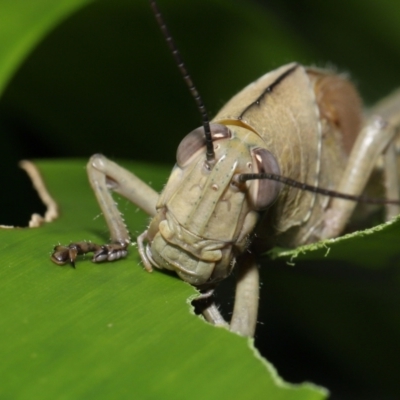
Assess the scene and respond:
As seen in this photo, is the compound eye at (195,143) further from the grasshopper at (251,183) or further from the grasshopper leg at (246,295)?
the grasshopper leg at (246,295)

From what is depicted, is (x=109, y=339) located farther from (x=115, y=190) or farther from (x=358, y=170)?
Result: (x=358, y=170)

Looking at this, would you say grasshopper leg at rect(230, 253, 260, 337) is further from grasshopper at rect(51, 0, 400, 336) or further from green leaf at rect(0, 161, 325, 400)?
green leaf at rect(0, 161, 325, 400)

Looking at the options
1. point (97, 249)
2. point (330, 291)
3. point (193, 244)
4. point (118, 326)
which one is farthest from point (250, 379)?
point (330, 291)

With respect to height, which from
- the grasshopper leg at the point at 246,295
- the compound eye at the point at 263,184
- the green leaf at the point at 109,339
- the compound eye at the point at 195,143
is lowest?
the grasshopper leg at the point at 246,295

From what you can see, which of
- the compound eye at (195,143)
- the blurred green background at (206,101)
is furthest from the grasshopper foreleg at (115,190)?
the blurred green background at (206,101)

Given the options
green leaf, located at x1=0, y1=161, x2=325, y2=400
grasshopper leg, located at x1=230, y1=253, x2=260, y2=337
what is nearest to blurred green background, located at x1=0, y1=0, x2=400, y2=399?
grasshopper leg, located at x1=230, y1=253, x2=260, y2=337

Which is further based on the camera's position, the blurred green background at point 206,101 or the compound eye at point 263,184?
the blurred green background at point 206,101

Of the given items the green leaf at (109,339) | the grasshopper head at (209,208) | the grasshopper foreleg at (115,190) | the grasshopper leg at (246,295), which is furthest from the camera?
the grasshopper foreleg at (115,190)

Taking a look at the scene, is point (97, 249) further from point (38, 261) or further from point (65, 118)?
point (65, 118)
